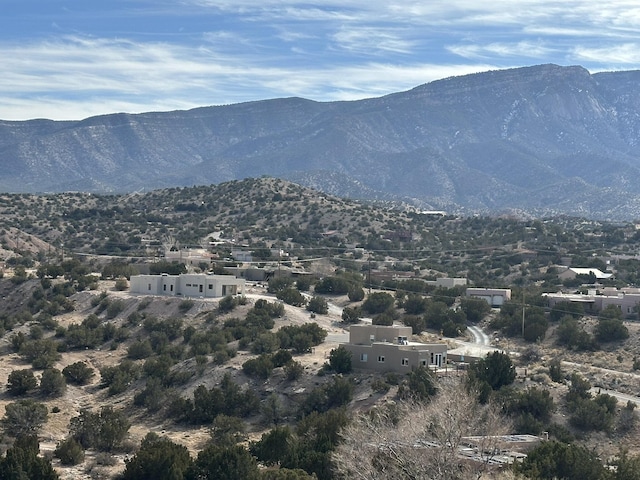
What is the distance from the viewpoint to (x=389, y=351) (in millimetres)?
65938

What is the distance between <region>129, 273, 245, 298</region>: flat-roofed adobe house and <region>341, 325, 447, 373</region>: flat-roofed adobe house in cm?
2083

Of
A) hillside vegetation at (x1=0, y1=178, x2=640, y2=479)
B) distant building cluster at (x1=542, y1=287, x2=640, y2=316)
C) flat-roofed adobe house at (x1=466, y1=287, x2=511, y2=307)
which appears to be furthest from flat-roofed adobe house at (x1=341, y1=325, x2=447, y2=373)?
flat-roofed adobe house at (x1=466, y1=287, x2=511, y2=307)

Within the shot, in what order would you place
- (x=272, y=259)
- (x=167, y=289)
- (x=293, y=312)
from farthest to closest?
(x=272, y=259), (x=167, y=289), (x=293, y=312)

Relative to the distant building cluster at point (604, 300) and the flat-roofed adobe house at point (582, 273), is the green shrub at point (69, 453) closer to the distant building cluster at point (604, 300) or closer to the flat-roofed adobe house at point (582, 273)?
the distant building cluster at point (604, 300)

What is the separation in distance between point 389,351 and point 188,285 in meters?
26.0

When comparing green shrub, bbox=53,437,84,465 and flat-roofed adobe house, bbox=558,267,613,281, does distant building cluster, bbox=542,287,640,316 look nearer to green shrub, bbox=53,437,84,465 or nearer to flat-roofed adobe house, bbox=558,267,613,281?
flat-roofed adobe house, bbox=558,267,613,281

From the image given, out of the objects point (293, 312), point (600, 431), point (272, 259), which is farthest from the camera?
point (272, 259)

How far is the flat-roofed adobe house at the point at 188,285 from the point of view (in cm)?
8794

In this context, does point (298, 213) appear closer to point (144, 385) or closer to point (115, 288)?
point (115, 288)

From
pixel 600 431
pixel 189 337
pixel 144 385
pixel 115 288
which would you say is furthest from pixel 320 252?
pixel 600 431

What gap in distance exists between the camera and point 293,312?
82750 mm

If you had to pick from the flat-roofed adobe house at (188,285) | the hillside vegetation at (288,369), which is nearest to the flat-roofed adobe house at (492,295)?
the hillside vegetation at (288,369)

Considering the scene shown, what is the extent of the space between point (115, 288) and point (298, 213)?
196ft

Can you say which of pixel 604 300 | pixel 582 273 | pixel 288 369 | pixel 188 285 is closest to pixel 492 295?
pixel 604 300
